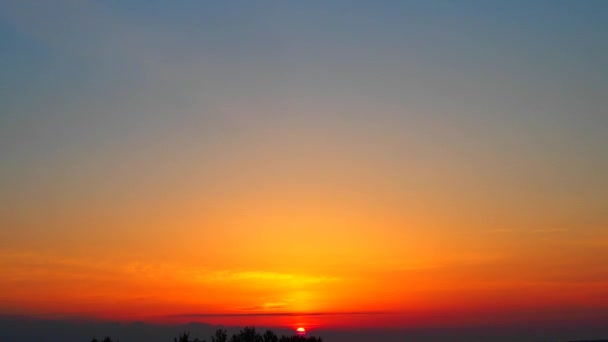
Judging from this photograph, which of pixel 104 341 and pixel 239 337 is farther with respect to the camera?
pixel 239 337

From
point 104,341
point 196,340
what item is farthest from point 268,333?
point 104,341

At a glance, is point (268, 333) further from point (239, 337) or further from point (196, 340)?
point (196, 340)

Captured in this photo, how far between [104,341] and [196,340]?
11.6m

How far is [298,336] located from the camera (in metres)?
92.9

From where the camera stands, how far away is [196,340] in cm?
8738

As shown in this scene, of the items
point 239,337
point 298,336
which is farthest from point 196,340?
point 298,336

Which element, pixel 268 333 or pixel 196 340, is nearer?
pixel 196 340

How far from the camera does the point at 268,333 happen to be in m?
94.0

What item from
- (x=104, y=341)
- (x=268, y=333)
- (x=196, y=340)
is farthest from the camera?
(x=268, y=333)

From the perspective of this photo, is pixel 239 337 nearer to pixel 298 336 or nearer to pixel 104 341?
pixel 298 336

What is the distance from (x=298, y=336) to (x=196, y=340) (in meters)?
13.8

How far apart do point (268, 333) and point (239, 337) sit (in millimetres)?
3941

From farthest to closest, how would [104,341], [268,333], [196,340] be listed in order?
1. [268,333]
2. [196,340]
3. [104,341]

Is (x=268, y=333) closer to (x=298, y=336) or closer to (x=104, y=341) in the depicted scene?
(x=298, y=336)
